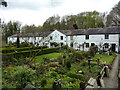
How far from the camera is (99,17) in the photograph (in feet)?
91.2

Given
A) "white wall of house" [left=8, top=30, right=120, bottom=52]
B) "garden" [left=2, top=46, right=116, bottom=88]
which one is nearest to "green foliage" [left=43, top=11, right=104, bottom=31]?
"white wall of house" [left=8, top=30, right=120, bottom=52]

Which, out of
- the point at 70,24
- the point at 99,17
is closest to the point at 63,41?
the point at 70,24

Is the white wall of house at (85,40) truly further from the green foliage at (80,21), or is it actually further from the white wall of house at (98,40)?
the green foliage at (80,21)

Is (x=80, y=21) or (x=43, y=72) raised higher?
(x=80, y=21)

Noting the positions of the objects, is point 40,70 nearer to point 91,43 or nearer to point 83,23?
point 91,43

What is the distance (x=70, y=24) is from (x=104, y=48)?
48.0 feet

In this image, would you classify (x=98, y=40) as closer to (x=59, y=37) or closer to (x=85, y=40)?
(x=85, y=40)

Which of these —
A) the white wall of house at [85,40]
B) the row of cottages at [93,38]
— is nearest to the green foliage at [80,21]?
the white wall of house at [85,40]

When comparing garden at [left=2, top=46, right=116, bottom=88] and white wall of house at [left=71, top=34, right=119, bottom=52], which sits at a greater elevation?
white wall of house at [left=71, top=34, right=119, bottom=52]

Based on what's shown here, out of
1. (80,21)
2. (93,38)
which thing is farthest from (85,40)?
(80,21)

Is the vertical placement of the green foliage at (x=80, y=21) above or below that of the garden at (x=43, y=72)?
above

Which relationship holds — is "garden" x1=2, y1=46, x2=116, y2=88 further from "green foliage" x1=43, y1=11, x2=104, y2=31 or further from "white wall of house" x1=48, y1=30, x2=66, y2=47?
"green foliage" x1=43, y1=11, x2=104, y2=31

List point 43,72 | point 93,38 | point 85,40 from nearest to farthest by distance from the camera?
point 43,72, point 93,38, point 85,40

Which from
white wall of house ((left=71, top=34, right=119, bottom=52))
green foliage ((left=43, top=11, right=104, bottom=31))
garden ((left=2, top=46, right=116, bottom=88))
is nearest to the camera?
garden ((left=2, top=46, right=116, bottom=88))
